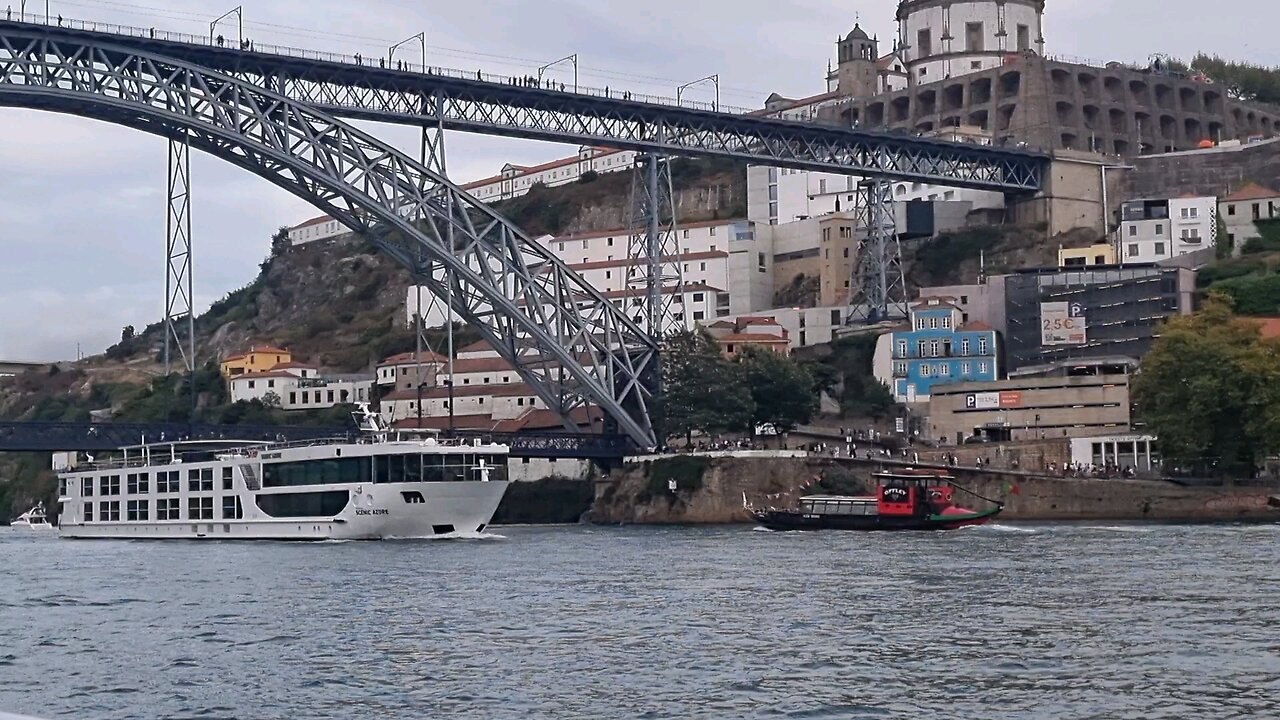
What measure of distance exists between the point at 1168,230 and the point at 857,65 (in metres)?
34.0

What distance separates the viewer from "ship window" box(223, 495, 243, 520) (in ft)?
218

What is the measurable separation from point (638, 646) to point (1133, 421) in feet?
183

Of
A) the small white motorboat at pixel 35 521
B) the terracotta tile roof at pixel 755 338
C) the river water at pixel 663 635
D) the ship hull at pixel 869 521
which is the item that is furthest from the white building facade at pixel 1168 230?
the small white motorboat at pixel 35 521

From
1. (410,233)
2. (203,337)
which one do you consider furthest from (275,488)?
(203,337)

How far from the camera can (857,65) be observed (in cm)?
13138

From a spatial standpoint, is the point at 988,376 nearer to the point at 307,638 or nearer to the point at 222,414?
the point at 222,414

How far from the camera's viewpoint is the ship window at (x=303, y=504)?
207ft

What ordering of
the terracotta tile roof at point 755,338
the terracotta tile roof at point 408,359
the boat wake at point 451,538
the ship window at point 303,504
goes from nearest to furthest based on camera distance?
the boat wake at point 451,538
the ship window at point 303,504
the terracotta tile roof at point 755,338
the terracotta tile roof at point 408,359

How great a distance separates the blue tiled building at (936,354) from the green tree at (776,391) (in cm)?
778

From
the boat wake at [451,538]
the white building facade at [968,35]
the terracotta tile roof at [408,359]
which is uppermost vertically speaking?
the white building facade at [968,35]

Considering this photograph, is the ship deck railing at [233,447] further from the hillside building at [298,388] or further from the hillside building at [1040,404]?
the hillside building at [298,388]

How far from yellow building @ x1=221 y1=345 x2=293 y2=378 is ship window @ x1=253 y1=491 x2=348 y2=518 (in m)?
58.9

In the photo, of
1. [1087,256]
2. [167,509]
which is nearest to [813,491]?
[167,509]

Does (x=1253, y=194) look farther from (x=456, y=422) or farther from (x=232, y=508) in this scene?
(x=232, y=508)
